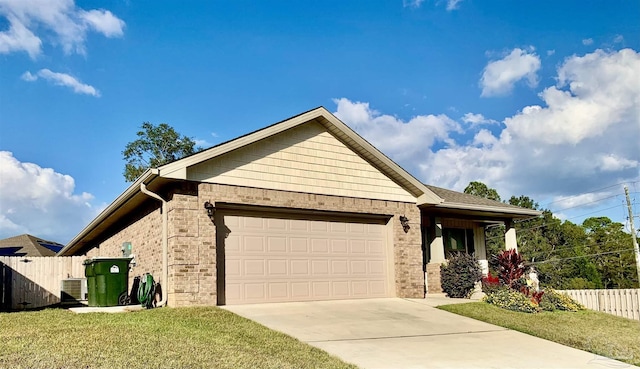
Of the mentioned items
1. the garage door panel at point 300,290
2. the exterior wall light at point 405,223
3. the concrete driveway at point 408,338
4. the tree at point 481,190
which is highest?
the tree at point 481,190

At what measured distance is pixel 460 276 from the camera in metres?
15.7

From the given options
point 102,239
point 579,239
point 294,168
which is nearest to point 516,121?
point 294,168

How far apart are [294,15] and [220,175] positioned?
541 centimetres

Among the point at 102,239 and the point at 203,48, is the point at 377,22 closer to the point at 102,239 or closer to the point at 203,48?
the point at 203,48

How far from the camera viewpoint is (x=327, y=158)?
13.8 meters

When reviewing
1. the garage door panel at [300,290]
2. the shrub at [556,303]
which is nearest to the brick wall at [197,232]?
the garage door panel at [300,290]

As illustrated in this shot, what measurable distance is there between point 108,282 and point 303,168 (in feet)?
17.6

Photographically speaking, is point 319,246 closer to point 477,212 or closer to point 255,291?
point 255,291

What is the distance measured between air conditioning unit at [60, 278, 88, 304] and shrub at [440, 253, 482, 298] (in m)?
10.8

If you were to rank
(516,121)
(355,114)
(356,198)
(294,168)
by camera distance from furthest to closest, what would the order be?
(355,114), (516,121), (356,198), (294,168)

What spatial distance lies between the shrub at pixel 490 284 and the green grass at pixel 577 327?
48.6 inches

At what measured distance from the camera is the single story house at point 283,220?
11.4 m

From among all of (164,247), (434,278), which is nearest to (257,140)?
(164,247)

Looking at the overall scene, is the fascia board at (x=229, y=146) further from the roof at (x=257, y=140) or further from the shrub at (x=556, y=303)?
the shrub at (x=556, y=303)
